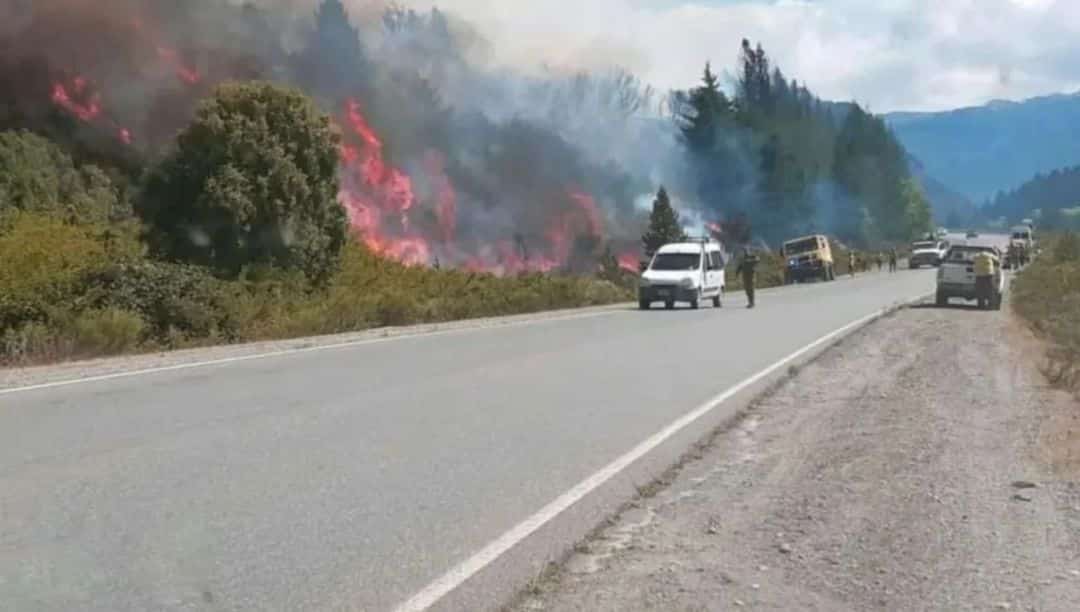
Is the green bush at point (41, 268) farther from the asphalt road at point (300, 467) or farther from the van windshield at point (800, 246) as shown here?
the van windshield at point (800, 246)

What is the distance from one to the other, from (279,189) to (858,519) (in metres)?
28.4

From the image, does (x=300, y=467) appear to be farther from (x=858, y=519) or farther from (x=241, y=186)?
(x=241, y=186)

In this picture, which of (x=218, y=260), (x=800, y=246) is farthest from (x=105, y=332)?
(x=800, y=246)

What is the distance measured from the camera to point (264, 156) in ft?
113

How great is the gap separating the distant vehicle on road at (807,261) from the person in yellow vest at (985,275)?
27.5m

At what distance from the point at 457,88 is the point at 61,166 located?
2171 centimetres

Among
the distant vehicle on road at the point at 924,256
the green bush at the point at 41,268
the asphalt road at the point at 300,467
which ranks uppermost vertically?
the green bush at the point at 41,268

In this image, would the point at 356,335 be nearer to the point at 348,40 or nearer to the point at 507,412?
the point at 507,412

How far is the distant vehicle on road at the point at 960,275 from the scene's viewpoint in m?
37.2

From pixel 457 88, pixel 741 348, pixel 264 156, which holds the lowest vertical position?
pixel 741 348

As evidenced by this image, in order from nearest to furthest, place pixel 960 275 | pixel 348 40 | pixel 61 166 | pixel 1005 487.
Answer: pixel 1005 487, pixel 960 275, pixel 61 166, pixel 348 40

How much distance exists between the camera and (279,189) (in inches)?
1364

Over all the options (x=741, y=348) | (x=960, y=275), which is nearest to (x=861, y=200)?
(x=960, y=275)

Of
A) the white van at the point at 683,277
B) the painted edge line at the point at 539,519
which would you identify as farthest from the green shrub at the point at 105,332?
the white van at the point at 683,277
